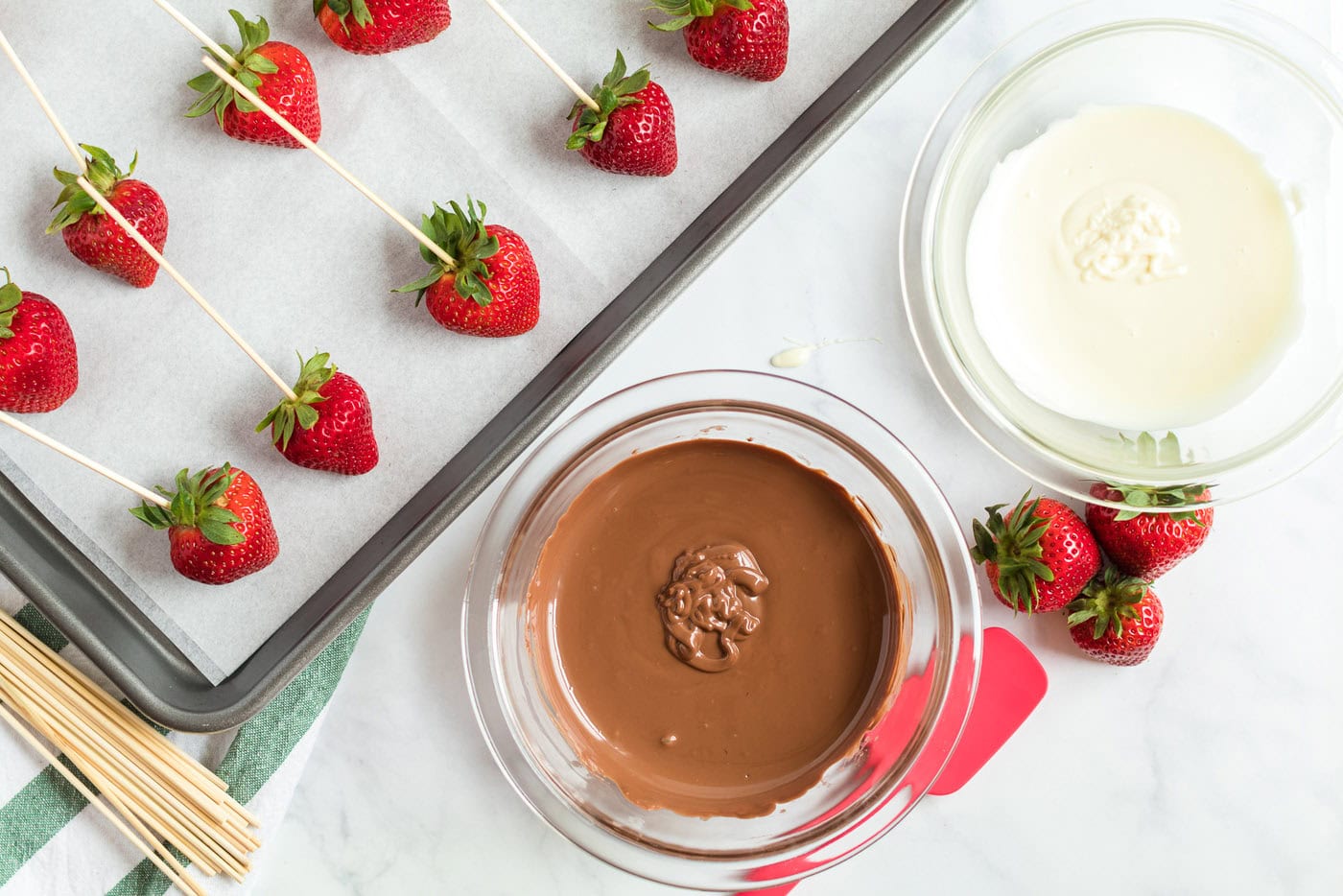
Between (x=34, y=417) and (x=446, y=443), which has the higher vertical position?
(x=34, y=417)

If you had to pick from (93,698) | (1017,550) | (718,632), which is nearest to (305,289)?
(93,698)

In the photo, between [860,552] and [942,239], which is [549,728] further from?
[942,239]

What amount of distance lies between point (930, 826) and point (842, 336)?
743 mm

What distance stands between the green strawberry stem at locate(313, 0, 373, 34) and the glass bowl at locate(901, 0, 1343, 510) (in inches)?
30.9

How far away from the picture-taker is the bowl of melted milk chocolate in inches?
50.8

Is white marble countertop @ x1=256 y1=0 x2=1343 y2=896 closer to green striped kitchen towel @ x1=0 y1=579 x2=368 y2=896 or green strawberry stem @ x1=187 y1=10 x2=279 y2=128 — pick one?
green striped kitchen towel @ x1=0 y1=579 x2=368 y2=896

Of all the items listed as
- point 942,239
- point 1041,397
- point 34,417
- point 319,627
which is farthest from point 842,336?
point 34,417

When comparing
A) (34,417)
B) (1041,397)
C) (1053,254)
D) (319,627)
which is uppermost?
(34,417)

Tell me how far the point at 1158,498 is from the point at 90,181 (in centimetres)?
152

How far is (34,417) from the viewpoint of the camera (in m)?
1.31

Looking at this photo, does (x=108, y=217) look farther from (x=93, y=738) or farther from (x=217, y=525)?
(x=93, y=738)

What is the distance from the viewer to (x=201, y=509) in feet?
4.07

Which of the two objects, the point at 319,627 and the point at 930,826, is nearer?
the point at 319,627

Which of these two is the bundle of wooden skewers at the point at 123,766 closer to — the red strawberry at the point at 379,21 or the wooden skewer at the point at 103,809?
the wooden skewer at the point at 103,809
